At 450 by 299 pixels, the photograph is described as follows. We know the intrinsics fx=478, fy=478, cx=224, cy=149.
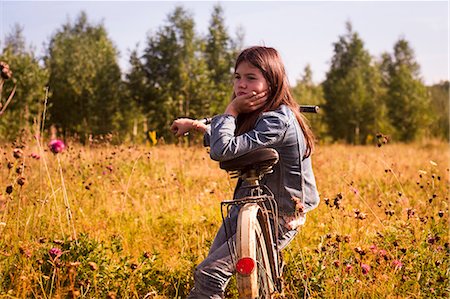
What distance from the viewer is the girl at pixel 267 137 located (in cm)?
227

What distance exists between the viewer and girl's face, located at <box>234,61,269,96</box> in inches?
97.1

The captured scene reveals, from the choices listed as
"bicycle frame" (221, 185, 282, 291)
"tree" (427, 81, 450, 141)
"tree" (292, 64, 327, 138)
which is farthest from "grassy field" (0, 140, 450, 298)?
"tree" (427, 81, 450, 141)

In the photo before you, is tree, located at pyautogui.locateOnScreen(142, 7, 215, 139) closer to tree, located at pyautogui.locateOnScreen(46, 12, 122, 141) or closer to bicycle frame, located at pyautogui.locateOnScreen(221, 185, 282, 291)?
tree, located at pyautogui.locateOnScreen(46, 12, 122, 141)

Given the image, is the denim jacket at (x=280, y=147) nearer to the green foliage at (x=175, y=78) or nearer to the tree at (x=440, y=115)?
the green foliage at (x=175, y=78)

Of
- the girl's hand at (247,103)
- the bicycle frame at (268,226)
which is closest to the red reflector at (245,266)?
the bicycle frame at (268,226)

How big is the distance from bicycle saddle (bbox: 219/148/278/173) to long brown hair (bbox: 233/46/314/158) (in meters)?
0.33

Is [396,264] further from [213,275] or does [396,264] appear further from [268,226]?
[213,275]

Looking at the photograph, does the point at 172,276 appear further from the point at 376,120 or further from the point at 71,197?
the point at 376,120

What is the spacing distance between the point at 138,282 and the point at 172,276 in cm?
29

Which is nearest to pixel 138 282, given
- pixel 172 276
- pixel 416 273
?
pixel 172 276

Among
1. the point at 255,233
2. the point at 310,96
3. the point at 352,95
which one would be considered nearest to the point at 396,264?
the point at 255,233

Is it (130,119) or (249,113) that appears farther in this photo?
(130,119)

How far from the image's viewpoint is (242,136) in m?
2.25

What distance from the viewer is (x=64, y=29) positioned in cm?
4494
